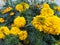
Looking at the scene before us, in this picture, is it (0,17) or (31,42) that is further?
(0,17)

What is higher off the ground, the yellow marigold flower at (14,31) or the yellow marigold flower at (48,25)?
the yellow marigold flower at (48,25)

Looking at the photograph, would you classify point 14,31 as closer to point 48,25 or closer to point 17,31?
point 17,31

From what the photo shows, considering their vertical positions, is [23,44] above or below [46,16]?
below

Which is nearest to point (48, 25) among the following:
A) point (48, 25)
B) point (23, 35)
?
point (48, 25)

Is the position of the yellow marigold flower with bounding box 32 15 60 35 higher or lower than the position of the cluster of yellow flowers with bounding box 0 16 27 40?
higher

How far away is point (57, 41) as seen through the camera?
30.2 inches

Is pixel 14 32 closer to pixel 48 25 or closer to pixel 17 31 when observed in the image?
pixel 17 31

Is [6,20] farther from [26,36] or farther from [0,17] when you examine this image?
[26,36]

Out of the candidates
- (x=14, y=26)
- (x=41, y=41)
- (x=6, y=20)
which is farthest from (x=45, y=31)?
(x=6, y=20)

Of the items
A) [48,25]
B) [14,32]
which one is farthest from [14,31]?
[48,25]

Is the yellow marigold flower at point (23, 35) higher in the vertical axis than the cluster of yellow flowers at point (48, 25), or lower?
lower

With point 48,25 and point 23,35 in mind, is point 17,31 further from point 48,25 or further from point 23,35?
point 48,25

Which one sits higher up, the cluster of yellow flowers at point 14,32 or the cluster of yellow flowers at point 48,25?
the cluster of yellow flowers at point 48,25

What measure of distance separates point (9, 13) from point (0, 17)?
0.05m
